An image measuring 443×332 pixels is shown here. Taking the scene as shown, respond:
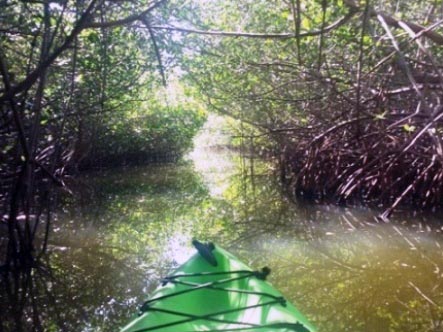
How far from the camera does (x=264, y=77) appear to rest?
755 centimetres

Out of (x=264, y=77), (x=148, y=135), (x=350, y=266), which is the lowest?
(x=148, y=135)

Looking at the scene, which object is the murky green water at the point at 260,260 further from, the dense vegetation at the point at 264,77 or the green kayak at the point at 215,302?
the green kayak at the point at 215,302

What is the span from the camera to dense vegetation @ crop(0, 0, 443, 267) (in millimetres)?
3775

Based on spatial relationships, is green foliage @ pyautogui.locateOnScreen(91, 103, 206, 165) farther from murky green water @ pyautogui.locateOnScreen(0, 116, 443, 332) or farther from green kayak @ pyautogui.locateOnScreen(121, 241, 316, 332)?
green kayak @ pyautogui.locateOnScreen(121, 241, 316, 332)

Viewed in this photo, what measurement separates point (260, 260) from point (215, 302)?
6.12 feet

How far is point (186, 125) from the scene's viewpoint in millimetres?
17875

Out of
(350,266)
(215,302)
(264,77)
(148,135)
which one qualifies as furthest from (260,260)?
(148,135)

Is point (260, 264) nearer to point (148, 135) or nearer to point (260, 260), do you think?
point (260, 260)

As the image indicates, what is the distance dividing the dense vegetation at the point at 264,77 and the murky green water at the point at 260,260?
40 centimetres

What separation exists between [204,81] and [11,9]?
16.2 ft

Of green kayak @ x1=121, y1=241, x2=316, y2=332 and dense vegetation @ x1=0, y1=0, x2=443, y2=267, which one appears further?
dense vegetation @ x1=0, y1=0, x2=443, y2=267

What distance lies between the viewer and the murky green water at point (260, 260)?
122 inches

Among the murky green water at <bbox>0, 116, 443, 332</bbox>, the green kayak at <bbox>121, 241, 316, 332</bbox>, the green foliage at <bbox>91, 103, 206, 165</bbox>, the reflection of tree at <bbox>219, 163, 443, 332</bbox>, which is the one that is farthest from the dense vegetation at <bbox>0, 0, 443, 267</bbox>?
the green foliage at <bbox>91, 103, 206, 165</bbox>

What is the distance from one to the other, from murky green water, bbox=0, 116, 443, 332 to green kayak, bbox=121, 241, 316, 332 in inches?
24.2
